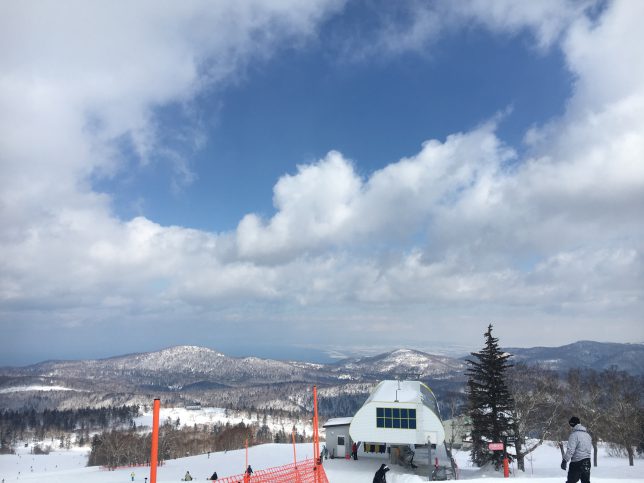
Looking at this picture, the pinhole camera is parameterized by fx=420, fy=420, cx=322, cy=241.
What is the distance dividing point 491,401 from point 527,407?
18.9ft

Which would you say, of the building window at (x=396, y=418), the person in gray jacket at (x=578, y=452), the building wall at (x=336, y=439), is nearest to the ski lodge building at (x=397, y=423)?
the building window at (x=396, y=418)

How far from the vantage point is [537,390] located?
134 feet

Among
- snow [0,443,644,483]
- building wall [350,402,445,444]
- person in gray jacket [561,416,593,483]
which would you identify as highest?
person in gray jacket [561,416,593,483]

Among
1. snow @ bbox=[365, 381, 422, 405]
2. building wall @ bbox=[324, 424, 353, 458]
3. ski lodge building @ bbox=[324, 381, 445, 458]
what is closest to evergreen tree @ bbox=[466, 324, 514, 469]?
ski lodge building @ bbox=[324, 381, 445, 458]

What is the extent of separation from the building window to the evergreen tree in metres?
5.62

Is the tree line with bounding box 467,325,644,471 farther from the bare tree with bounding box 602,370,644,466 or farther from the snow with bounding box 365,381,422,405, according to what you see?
the snow with bounding box 365,381,422,405

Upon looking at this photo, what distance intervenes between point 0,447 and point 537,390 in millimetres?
205738

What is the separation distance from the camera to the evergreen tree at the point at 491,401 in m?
35.9

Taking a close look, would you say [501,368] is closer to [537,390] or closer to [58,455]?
[537,390]

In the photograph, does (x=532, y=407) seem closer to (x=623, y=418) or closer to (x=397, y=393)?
(x=397, y=393)

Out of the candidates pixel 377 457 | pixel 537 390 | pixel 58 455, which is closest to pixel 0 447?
pixel 58 455

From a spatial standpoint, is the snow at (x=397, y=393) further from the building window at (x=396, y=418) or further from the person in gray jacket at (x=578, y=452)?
the person in gray jacket at (x=578, y=452)

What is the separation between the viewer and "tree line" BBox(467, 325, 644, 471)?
36188mm

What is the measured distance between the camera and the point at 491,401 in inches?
1425
